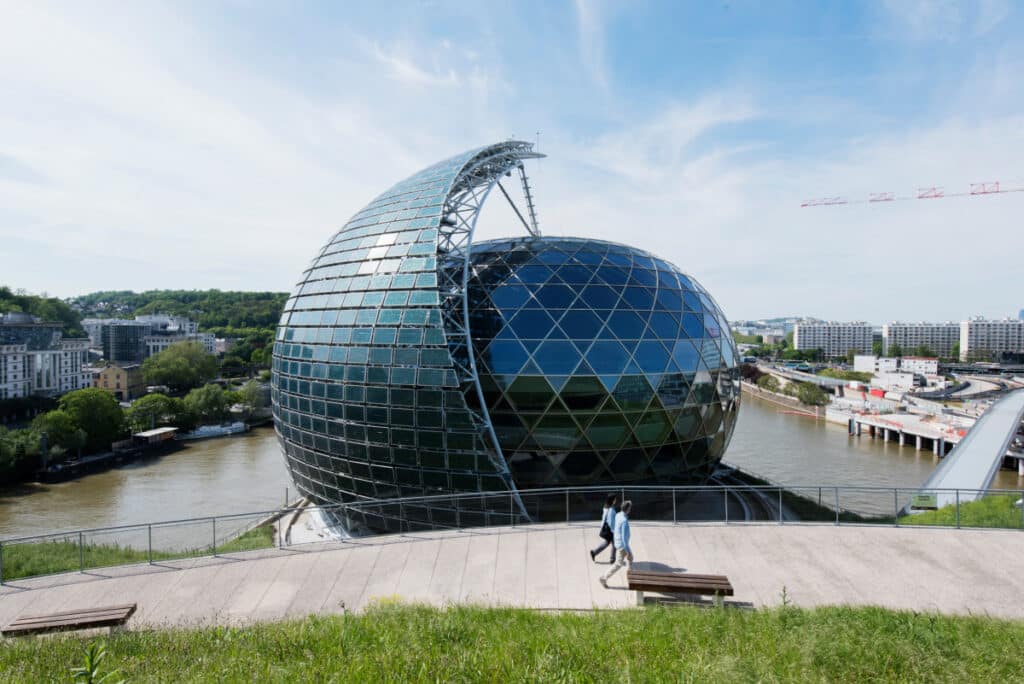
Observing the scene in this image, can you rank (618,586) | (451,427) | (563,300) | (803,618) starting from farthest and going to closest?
(563,300)
(451,427)
(618,586)
(803,618)

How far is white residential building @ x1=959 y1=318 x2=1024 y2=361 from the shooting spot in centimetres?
18125

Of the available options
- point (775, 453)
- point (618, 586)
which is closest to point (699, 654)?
point (618, 586)

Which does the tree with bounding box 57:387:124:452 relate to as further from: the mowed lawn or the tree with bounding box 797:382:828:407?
the tree with bounding box 797:382:828:407

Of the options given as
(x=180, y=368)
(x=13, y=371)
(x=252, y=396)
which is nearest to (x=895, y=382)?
(x=252, y=396)

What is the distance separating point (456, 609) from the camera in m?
8.78

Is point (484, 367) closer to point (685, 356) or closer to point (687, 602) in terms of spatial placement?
point (685, 356)

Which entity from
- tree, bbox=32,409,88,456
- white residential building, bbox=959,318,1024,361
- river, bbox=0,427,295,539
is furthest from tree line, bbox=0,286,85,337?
white residential building, bbox=959,318,1024,361

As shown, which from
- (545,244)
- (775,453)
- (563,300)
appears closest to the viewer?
(563,300)

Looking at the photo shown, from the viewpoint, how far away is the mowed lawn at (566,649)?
20.3 feet

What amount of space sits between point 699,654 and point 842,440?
6506 centimetres

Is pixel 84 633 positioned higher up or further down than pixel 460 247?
further down

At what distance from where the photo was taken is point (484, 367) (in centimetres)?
1856

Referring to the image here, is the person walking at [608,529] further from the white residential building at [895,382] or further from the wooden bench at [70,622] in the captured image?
the white residential building at [895,382]

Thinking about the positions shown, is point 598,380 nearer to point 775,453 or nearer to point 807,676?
point 807,676
